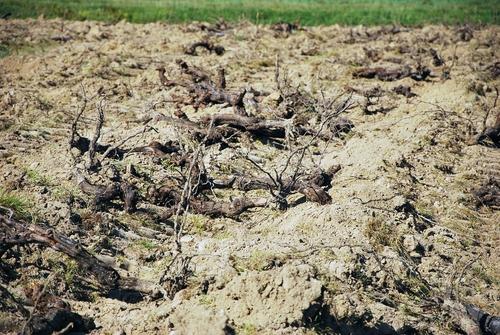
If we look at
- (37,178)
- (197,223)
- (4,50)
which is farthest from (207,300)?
(4,50)

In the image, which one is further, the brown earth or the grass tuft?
the grass tuft

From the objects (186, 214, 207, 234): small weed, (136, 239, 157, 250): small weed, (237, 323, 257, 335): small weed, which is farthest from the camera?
(186, 214, 207, 234): small weed

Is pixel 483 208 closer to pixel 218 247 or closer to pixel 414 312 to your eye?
pixel 414 312

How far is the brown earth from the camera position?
157 inches

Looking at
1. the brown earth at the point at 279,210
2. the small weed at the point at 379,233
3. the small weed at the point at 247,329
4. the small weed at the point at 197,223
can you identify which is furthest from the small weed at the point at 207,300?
the small weed at the point at 379,233

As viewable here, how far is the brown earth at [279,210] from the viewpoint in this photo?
3996mm

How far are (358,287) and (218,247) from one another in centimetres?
132

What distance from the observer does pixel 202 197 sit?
5.93 metres

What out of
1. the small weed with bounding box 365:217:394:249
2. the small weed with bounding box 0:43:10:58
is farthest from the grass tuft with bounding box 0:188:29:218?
the small weed with bounding box 0:43:10:58

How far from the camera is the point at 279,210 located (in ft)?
18.1

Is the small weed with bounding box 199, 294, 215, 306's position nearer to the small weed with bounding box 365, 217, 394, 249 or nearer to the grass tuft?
the small weed with bounding box 365, 217, 394, 249

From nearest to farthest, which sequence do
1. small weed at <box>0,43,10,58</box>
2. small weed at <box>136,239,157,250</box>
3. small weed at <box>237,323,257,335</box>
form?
small weed at <box>237,323,257,335</box> → small weed at <box>136,239,157,250</box> → small weed at <box>0,43,10,58</box>

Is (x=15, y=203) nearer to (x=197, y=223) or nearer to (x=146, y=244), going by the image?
(x=146, y=244)

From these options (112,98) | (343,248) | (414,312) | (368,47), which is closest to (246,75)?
(112,98)
